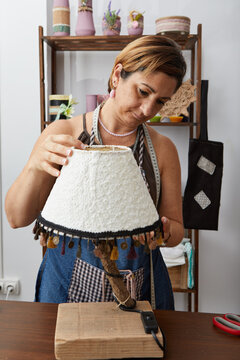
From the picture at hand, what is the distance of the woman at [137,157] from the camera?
114 centimetres

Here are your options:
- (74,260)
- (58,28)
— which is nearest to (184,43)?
(58,28)

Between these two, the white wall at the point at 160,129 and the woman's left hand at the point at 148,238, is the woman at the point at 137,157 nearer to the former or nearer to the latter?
the woman's left hand at the point at 148,238

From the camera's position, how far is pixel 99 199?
75cm

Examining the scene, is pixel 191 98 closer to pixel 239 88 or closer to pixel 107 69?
pixel 239 88

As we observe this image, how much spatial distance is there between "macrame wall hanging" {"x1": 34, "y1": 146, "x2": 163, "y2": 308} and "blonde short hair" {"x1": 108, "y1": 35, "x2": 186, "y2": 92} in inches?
18.0

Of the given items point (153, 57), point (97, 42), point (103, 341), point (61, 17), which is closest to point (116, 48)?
point (97, 42)

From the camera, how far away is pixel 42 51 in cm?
253

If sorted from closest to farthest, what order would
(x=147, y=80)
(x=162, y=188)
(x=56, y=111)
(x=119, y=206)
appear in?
(x=119, y=206), (x=147, y=80), (x=162, y=188), (x=56, y=111)

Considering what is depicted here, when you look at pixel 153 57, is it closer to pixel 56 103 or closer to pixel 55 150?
pixel 55 150

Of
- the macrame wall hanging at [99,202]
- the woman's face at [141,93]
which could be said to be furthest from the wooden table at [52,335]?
the woman's face at [141,93]

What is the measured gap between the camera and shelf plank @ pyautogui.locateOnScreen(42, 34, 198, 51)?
2.48 metres

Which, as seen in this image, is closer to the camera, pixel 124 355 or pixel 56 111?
pixel 124 355

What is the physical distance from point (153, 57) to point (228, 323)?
74 cm

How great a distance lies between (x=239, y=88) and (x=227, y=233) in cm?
102
